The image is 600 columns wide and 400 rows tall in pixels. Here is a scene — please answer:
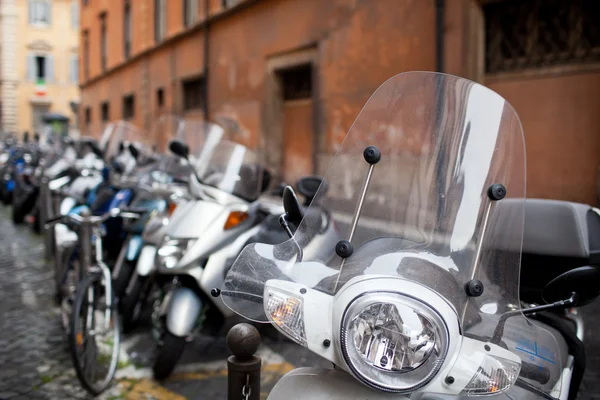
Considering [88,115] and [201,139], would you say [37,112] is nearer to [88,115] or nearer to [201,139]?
[88,115]

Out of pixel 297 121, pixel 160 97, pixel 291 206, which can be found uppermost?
pixel 160 97

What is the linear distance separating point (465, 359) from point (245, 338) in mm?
788

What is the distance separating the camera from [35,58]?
4353 cm

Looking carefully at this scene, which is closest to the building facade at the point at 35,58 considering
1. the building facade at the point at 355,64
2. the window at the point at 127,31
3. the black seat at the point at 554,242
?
the window at the point at 127,31

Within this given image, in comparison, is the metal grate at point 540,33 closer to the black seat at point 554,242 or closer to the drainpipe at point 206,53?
the black seat at point 554,242

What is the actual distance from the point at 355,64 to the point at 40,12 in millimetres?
40223

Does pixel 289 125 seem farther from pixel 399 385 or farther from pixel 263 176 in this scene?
pixel 399 385

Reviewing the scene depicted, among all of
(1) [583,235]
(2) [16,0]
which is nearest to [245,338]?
(1) [583,235]

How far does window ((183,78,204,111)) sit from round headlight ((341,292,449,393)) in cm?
1357

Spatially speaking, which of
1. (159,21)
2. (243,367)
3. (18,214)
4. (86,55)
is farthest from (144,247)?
(86,55)

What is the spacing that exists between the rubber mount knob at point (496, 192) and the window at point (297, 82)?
31.1 feet

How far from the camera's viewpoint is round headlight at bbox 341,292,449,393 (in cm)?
157

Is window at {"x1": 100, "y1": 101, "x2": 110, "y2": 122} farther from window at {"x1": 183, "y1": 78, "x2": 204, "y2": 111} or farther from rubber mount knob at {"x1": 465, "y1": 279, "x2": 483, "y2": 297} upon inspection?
rubber mount knob at {"x1": 465, "y1": 279, "x2": 483, "y2": 297}

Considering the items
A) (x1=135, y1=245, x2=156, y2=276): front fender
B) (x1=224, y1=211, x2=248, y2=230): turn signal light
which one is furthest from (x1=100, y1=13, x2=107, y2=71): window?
(x1=224, y1=211, x2=248, y2=230): turn signal light
